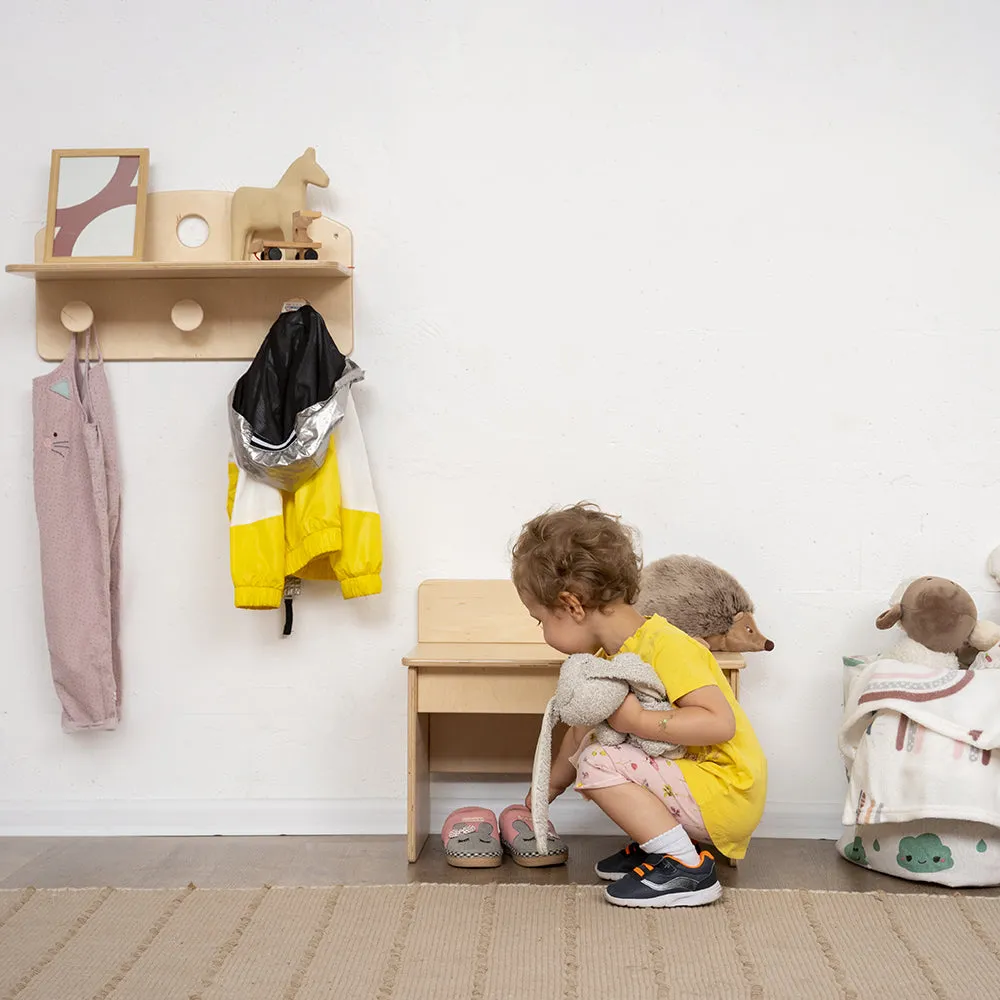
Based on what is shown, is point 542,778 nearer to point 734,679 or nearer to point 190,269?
point 734,679

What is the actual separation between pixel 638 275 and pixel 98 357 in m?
1.30

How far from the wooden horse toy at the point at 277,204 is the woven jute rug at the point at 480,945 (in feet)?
4.68

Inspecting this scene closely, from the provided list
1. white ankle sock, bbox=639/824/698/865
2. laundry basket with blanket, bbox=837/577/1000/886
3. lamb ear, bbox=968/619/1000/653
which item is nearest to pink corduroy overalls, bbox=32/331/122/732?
white ankle sock, bbox=639/824/698/865

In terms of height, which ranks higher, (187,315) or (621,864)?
(187,315)

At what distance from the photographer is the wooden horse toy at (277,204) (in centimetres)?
258

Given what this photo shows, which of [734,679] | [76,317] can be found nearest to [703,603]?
[734,679]

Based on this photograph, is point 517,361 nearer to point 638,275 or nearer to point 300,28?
point 638,275

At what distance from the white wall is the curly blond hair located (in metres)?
0.50

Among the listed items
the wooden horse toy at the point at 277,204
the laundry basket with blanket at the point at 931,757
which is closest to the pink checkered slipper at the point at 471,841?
the laundry basket with blanket at the point at 931,757

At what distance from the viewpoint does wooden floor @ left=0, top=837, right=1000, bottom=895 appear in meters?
2.32

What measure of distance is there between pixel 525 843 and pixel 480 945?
484mm

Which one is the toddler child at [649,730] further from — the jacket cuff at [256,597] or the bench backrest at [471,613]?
the jacket cuff at [256,597]

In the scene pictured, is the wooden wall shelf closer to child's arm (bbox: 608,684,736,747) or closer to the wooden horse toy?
the wooden horse toy

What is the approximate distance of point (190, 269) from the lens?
2521 millimetres
